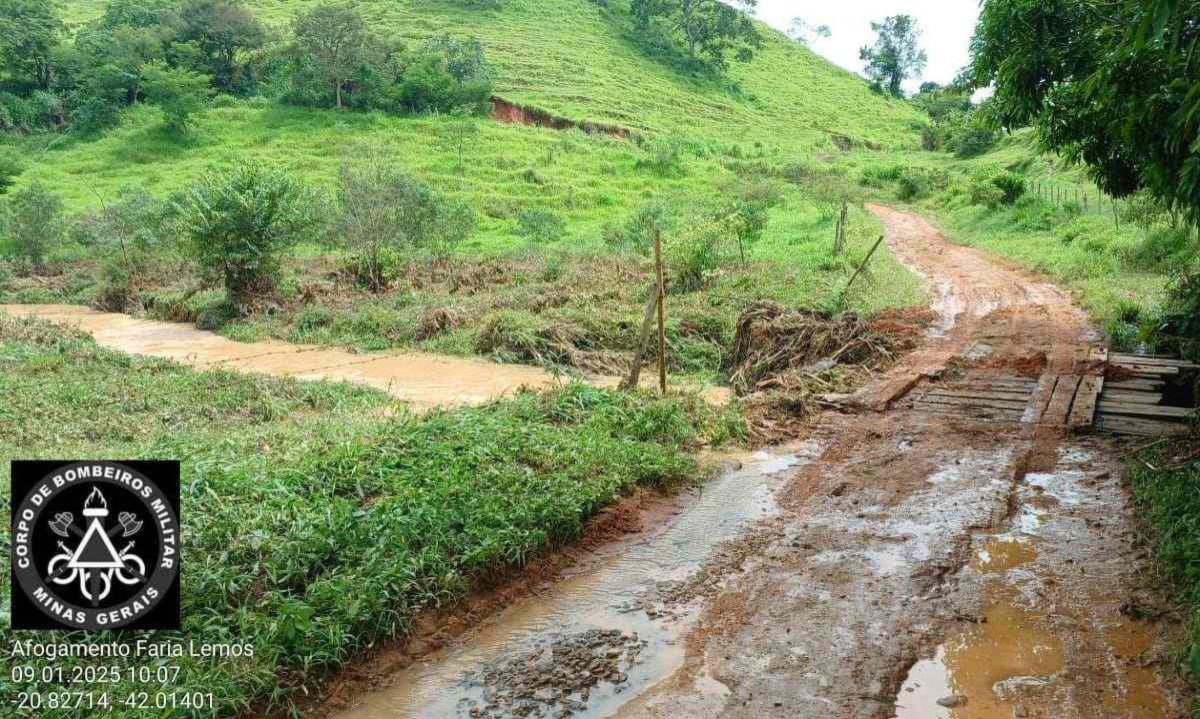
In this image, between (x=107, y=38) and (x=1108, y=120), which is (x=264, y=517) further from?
(x=107, y=38)

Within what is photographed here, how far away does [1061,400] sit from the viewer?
9758 millimetres

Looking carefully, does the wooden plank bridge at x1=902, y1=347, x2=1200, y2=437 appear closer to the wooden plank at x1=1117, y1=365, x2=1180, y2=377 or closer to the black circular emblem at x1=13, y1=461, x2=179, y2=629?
the wooden plank at x1=1117, y1=365, x2=1180, y2=377

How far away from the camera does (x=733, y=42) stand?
68.9 m

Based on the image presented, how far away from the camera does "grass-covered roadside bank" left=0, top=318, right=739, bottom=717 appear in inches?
188

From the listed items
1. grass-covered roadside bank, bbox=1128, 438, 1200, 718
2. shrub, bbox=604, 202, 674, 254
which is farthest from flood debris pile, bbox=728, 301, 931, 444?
shrub, bbox=604, 202, 674, 254

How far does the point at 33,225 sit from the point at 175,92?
1561 centimetres

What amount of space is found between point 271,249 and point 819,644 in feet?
54.8

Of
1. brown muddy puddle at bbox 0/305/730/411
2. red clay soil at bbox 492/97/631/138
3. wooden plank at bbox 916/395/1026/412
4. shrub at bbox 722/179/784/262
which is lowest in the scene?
brown muddy puddle at bbox 0/305/730/411

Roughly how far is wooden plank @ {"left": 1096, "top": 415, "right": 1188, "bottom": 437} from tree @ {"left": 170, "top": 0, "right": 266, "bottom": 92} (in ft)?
151

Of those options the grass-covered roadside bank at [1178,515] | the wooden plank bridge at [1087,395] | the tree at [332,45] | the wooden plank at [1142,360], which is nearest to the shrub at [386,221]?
the wooden plank bridge at [1087,395]

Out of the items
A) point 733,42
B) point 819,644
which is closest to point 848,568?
point 819,644

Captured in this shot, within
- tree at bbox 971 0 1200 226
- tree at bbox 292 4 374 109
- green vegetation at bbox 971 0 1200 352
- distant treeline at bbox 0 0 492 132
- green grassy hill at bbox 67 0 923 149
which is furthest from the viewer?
green grassy hill at bbox 67 0 923 149

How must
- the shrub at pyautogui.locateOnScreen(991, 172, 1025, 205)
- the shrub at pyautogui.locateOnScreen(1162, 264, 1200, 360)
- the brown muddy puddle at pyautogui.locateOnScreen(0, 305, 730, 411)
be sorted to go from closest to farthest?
the shrub at pyautogui.locateOnScreen(1162, 264, 1200, 360), the brown muddy puddle at pyautogui.locateOnScreen(0, 305, 730, 411), the shrub at pyautogui.locateOnScreen(991, 172, 1025, 205)

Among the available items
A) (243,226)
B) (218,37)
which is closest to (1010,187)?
(243,226)
